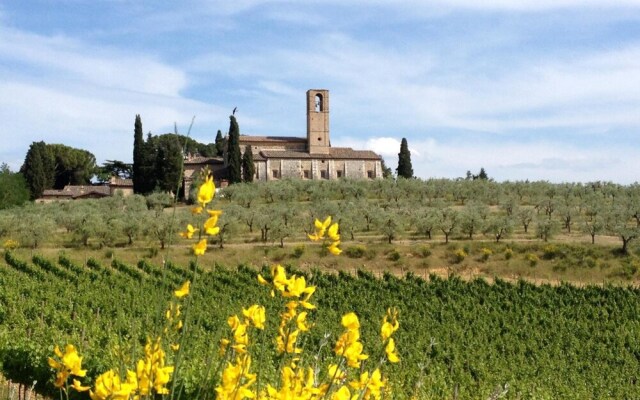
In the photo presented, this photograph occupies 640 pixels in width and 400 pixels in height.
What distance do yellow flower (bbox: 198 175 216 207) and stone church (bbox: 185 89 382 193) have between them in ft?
204

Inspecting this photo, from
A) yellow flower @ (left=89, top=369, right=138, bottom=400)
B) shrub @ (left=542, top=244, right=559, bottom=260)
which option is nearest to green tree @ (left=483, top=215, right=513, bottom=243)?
shrub @ (left=542, top=244, right=559, bottom=260)

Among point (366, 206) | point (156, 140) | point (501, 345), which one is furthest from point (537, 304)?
point (156, 140)

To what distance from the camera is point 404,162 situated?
6662cm

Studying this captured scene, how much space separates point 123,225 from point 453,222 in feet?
A: 64.9

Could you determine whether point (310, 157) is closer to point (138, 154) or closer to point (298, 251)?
point (138, 154)

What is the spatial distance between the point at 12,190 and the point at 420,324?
50322mm

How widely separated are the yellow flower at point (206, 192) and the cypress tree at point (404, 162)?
2519 inches

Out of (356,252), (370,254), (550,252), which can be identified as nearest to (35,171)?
(356,252)

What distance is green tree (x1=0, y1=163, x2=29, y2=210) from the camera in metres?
59.7

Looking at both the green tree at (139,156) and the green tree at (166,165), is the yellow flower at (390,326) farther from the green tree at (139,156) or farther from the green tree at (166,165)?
the green tree at (139,156)

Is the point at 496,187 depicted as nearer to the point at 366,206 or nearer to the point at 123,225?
the point at 366,206

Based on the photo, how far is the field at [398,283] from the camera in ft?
44.6

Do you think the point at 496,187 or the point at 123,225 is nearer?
the point at 123,225

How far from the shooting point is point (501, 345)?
64.1 feet
